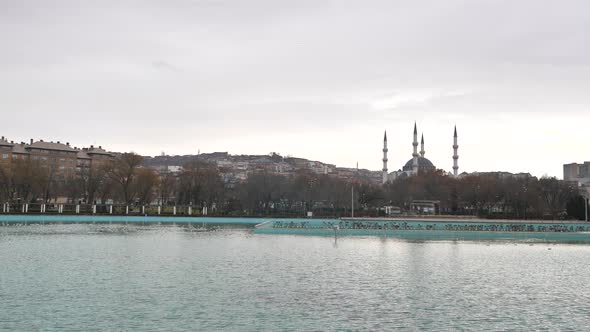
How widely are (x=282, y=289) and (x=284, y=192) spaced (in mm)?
71713

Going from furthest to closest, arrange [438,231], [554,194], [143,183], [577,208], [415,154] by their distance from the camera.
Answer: [415,154], [554,194], [143,183], [577,208], [438,231]

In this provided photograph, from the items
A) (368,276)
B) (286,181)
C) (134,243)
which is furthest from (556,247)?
(286,181)

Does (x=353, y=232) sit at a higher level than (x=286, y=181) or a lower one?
lower

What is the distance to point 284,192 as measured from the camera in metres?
91.2

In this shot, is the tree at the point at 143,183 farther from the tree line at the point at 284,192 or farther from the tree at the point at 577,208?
the tree at the point at 577,208

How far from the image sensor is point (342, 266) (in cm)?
2633

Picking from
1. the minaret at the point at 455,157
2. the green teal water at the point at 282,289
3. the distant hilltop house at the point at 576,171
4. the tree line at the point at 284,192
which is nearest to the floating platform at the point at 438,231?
the green teal water at the point at 282,289

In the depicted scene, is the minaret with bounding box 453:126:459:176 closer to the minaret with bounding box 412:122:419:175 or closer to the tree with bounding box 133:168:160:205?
the minaret with bounding box 412:122:419:175

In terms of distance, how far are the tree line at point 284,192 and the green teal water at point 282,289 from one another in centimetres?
4885

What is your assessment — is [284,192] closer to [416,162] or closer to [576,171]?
[416,162]

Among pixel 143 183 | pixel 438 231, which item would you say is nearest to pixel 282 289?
pixel 438 231

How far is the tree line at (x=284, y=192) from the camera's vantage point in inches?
3147

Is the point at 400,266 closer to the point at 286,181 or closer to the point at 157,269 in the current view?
the point at 157,269

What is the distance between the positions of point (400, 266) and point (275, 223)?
27.1 meters
